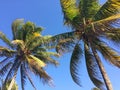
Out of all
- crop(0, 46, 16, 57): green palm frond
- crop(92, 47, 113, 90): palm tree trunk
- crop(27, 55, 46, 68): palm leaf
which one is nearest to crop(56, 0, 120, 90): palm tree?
crop(92, 47, 113, 90): palm tree trunk

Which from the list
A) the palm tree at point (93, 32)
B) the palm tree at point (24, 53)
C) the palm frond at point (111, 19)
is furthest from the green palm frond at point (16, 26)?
the palm frond at point (111, 19)

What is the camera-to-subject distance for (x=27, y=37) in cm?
3191

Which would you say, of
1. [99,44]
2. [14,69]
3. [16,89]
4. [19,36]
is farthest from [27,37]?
[99,44]

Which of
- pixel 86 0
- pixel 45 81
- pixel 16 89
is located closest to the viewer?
pixel 86 0

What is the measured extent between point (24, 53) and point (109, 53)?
40.8 feet

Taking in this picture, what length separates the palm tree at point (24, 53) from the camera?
3031cm

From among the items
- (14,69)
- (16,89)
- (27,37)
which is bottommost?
(16,89)

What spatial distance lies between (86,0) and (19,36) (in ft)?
39.6

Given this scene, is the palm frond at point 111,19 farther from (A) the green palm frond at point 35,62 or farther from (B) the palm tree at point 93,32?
(A) the green palm frond at point 35,62

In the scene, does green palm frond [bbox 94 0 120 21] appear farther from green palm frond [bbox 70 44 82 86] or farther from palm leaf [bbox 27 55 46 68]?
palm leaf [bbox 27 55 46 68]

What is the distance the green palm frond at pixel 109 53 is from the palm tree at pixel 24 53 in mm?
9782

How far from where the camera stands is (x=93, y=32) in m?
20.3

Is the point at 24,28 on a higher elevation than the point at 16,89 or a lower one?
higher

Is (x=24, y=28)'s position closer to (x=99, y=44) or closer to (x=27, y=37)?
(x=27, y=37)
